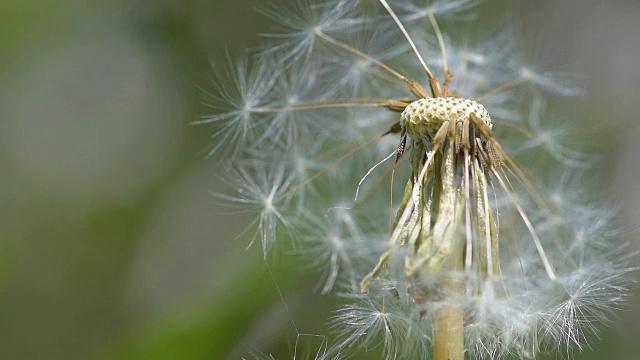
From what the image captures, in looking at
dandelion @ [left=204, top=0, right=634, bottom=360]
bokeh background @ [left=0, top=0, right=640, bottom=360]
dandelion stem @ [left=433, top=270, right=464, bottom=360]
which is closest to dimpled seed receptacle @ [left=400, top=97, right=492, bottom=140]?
dandelion @ [left=204, top=0, right=634, bottom=360]

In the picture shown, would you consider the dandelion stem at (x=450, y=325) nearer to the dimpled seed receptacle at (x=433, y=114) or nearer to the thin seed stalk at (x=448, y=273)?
the thin seed stalk at (x=448, y=273)

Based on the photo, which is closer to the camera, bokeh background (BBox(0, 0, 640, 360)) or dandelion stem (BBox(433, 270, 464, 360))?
dandelion stem (BBox(433, 270, 464, 360))

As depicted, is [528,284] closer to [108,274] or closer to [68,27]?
[108,274]

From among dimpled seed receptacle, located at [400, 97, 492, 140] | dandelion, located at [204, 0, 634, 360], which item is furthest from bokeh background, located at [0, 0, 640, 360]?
dimpled seed receptacle, located at [400, 97, 492, 140]

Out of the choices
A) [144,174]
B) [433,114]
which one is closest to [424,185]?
[433,114]

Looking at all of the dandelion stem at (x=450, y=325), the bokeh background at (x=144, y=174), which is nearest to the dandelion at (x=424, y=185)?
the dandelion stem at (x=450, y=325)

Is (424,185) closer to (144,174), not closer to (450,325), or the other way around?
(450,325)

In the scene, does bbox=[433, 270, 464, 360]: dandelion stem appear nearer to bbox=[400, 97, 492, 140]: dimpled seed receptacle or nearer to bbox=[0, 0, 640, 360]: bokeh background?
bbox=[400, 97, 492, 140]: dimpled seed receptacle

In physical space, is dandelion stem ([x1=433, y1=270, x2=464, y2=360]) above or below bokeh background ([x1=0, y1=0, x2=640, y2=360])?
below

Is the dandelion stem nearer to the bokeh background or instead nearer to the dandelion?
the dandelion
